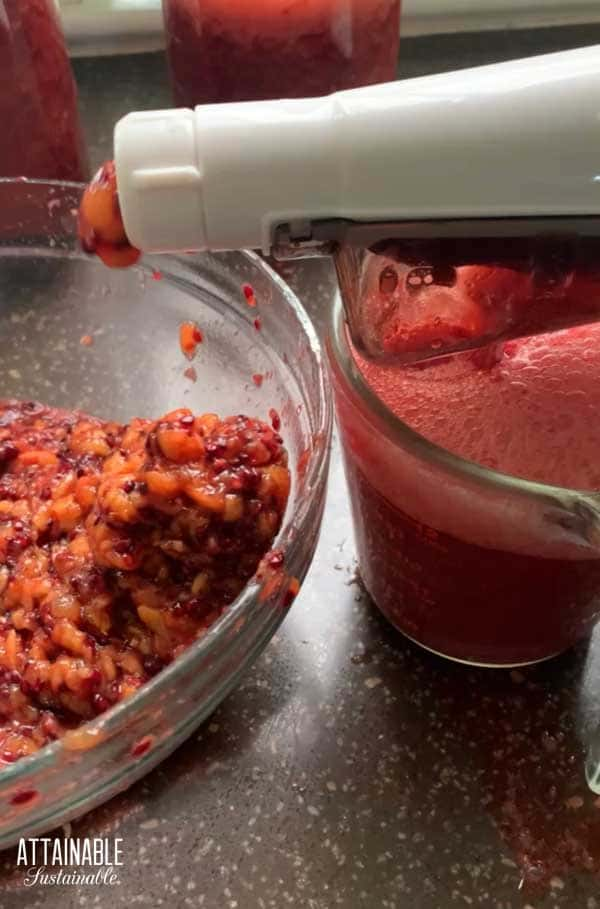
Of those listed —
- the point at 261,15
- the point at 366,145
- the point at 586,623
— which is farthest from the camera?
the point at 261,15

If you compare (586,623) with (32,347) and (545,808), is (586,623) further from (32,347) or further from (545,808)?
(32,347)

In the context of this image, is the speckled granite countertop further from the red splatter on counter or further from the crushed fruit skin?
the crushed fruit skin

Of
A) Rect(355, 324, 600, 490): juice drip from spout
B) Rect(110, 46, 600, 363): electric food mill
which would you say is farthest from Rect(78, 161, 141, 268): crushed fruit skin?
Rect(355, 324, 600, 490): juice drip from spout

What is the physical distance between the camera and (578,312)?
0.47 meters

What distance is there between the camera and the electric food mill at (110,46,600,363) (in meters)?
0.39

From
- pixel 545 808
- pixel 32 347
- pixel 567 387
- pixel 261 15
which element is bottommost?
pixel 545 808

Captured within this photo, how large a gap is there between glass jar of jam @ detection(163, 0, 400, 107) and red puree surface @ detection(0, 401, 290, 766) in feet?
1.38

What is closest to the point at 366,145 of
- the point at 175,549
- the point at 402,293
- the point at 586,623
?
the point at 402,293

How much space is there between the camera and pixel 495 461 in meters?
0.54

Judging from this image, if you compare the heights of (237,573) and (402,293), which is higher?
(402,293)

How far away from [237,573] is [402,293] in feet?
0.70

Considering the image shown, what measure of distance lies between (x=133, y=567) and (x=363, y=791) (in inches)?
8.7

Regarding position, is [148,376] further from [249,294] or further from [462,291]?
[462,291]

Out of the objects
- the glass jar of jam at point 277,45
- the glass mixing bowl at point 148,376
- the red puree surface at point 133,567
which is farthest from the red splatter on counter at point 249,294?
the glass jar of jam at point 277,45
